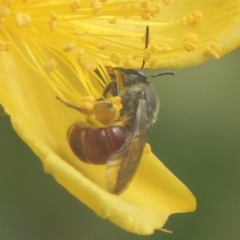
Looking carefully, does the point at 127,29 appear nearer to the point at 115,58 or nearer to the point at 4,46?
the point at 115,58

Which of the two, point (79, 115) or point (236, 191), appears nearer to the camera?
point (79, 115)

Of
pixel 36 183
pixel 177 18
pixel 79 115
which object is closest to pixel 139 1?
pixel 177 18

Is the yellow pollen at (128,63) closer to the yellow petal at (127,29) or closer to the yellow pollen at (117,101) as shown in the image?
the yellow petal at (127,29)

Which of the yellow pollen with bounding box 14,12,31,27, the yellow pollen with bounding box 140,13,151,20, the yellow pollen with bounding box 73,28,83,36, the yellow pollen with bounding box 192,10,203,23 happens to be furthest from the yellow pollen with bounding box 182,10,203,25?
the yellow pollen with bounding box 14,12,31,27

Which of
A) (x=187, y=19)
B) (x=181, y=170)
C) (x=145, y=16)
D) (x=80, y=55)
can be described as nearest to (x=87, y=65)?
(x=80, y=55)

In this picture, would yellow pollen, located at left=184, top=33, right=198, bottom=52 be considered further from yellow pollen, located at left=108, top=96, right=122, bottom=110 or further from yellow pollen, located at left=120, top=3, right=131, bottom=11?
yellow pollen, located at left=108, top=96, right=122, bottom=110

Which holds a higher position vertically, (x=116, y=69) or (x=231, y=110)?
(x=116, y=69)

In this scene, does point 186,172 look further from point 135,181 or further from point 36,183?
point 135,181

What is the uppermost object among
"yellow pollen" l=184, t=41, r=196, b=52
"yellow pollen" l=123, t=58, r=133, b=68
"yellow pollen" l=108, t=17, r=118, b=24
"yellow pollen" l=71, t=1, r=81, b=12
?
"yellow pollen" l=71, t=1, r=81, b=12
